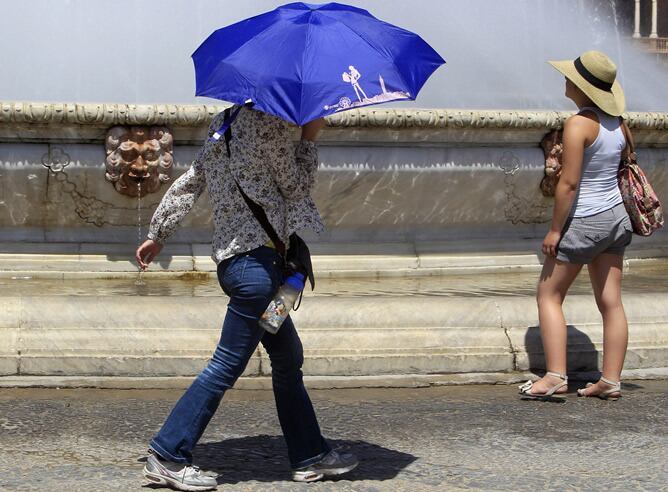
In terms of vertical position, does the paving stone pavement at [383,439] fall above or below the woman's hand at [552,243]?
below

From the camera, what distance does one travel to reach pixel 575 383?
598 cm

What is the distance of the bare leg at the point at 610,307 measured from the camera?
18.7 ft

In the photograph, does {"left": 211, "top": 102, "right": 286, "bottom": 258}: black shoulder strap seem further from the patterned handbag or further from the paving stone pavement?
the patterned handbag

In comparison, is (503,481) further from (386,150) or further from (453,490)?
(386,150)

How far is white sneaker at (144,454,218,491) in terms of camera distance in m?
4.20

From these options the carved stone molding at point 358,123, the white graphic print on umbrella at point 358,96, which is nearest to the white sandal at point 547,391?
the white graphic print on umbrella at point 358,96

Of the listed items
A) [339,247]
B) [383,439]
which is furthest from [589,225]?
[339,247]

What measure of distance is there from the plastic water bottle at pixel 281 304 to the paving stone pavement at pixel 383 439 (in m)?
0.53

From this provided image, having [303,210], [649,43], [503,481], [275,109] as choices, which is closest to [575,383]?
[503,481]

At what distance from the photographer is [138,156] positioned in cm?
723

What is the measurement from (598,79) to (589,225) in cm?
60

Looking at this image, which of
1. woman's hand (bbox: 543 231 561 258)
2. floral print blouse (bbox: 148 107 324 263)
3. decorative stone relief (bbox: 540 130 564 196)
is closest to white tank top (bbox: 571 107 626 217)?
woman's hand (bbox: 543 231 561 258)

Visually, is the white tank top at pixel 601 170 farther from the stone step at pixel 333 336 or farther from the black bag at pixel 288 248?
the black bag at pixel 288 248

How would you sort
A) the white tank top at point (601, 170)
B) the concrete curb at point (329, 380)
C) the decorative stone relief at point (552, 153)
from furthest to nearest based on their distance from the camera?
the decorative stone relief at point (552, 153) → the white tank top at point (601, 170) → the concrete curb at point (329, 380)
